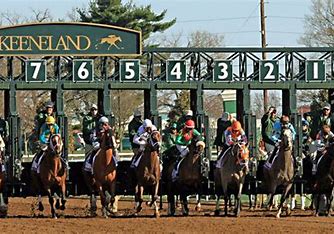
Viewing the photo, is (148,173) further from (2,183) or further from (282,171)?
(2,183)

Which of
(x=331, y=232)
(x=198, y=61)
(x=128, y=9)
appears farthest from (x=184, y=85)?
(x=128, y=9)

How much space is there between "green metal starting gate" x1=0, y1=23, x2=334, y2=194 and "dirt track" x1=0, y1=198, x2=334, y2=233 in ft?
7.46

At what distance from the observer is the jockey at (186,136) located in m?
27.4

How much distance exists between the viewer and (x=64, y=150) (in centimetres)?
2809

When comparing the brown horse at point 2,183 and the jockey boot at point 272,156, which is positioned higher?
the jockey boot at point 272,156

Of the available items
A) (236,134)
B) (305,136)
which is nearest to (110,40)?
(236,134)

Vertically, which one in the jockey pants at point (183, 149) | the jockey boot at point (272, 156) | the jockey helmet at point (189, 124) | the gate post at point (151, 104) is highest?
the gate post at point (151, 104)

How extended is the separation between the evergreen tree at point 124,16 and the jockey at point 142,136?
32.2m

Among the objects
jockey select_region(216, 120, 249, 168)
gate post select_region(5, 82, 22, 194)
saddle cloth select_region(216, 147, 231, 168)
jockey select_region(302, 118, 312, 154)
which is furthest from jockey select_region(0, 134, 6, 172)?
jockey select_region(302, 118, 312, 154)

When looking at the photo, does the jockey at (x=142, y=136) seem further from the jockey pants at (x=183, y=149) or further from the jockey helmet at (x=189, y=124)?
the jockey pants at (x=183, y=149)

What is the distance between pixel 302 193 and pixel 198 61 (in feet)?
13.4

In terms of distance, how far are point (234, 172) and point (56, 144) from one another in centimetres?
413

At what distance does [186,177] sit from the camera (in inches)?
1091

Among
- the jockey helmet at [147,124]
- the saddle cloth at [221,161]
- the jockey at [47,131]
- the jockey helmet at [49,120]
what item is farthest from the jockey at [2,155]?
the saddle cloth at [221,161]
